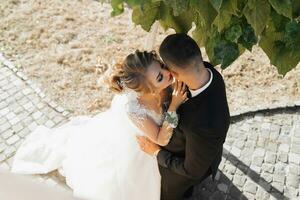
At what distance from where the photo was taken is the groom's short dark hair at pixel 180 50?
330 centimetres

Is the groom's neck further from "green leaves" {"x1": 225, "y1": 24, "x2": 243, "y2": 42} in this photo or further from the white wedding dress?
"green leaves" {"x1": 225, "y1": 24, "x2": 243, "y2": 42}

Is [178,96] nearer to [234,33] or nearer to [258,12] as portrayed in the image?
[234,33]

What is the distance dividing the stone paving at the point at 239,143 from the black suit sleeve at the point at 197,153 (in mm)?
1309

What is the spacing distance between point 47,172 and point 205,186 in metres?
1.88

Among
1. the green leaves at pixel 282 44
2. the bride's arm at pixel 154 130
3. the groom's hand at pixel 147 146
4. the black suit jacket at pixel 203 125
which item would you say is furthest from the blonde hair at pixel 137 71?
the green leaves at pixel 282 44

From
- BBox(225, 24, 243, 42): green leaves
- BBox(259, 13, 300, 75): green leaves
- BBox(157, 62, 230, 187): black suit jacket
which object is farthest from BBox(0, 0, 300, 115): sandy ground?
BBox(225, 24, 243, 42): green leaves

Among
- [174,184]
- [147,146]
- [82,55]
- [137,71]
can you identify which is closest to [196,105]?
[137,71]

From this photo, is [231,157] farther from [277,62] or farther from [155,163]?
[277,62]

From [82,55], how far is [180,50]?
427 cm

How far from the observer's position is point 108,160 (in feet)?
15.7

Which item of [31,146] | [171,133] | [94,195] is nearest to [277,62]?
[171,133]

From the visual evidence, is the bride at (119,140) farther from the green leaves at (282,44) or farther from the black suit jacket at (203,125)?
the green leaves at (282,44)

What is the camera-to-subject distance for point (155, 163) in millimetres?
4559

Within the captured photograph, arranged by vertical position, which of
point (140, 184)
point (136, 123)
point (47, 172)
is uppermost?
point (136, 123)
